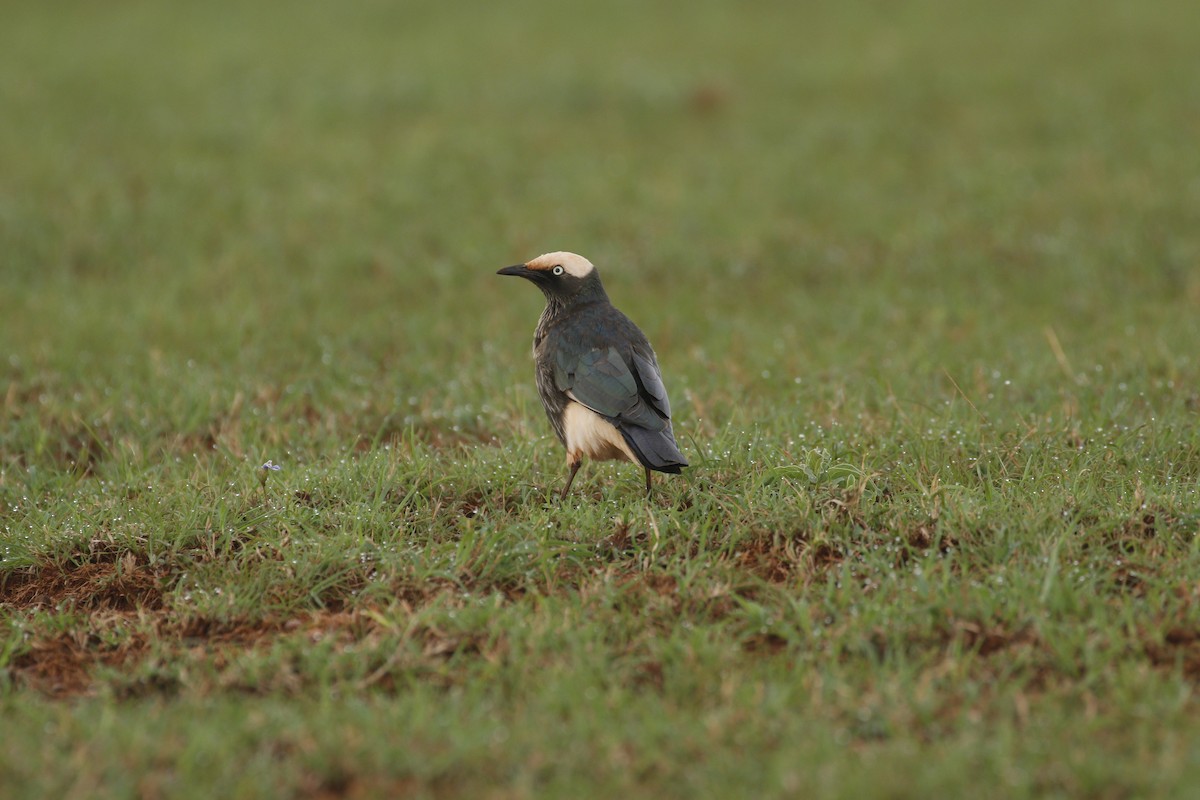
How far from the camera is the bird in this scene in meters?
5.29

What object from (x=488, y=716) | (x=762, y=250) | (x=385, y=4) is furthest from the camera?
(x=385, y=4)

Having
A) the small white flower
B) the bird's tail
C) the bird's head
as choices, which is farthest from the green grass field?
the bird's head

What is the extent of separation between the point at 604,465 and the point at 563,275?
0.95 m

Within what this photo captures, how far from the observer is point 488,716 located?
4.08m

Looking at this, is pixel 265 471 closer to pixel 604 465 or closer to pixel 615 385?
pixel 604 465

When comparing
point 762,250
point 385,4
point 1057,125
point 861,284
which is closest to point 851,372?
point 861,284

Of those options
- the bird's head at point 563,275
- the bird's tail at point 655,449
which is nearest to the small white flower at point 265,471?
the bird's head at point 563,275

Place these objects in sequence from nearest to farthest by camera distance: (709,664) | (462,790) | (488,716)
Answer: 1. (462,790)
2. (488,716)
3. (709,664)

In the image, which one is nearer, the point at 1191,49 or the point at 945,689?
the point at 945,689

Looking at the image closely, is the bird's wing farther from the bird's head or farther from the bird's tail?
the bird's head

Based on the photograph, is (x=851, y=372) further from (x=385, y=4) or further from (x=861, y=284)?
(x=385, y=4)

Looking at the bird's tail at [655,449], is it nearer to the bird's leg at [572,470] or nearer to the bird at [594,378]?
the bird at [594,378]

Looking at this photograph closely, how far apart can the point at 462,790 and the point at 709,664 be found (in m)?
1.08

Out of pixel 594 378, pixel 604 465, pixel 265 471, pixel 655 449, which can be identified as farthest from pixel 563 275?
pixel 265 471
